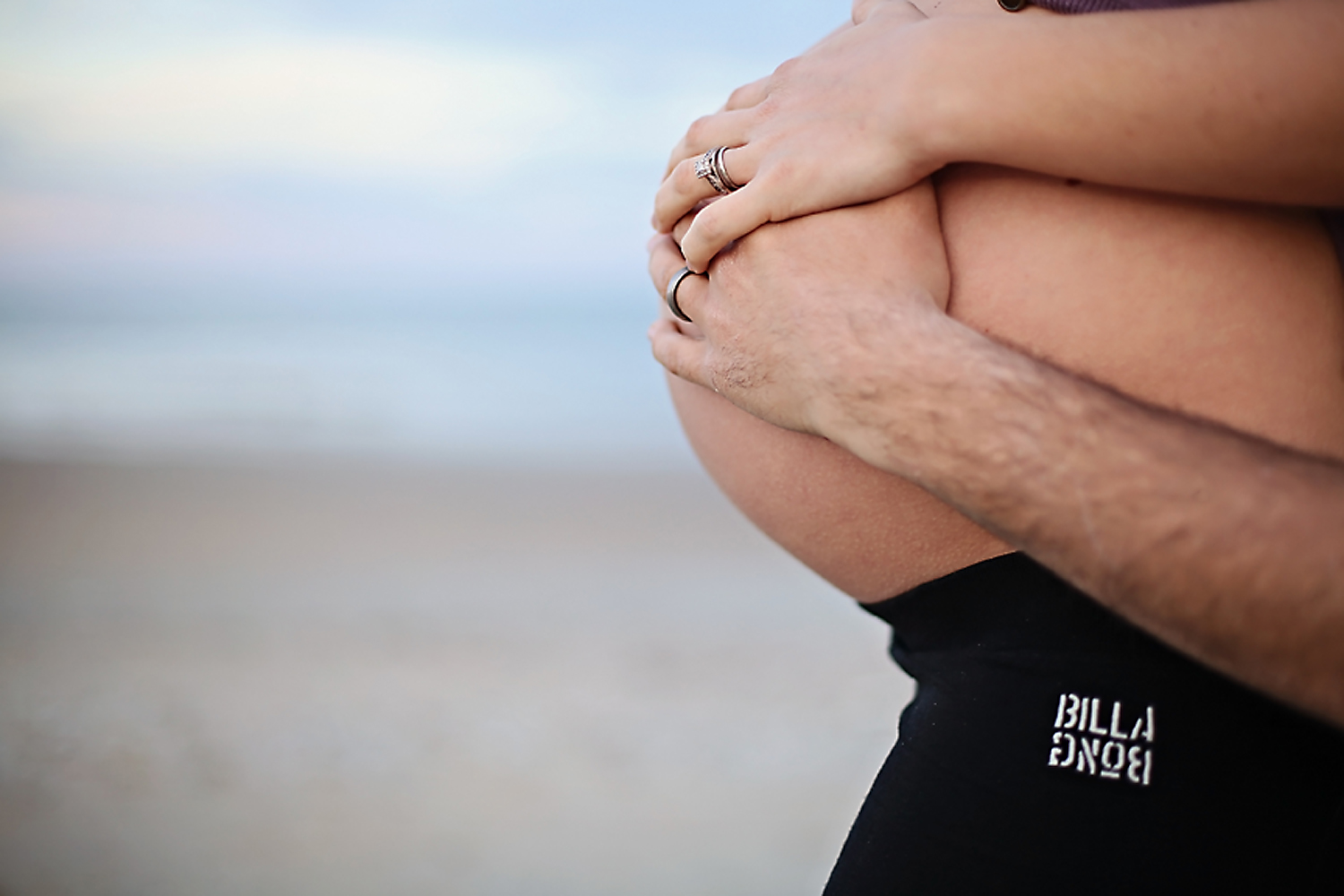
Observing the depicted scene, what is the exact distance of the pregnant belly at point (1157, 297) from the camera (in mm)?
728

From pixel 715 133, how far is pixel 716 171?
2.8 inches

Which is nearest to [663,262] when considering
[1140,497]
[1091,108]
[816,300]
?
[816,300]

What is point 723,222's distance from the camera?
2.63 ft

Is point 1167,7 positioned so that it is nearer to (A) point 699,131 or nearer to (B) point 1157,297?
(B) point 1157,297

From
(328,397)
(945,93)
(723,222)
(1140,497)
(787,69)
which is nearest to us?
(1140,497)

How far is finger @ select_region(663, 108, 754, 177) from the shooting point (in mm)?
891

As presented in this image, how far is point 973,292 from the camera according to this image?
783mm

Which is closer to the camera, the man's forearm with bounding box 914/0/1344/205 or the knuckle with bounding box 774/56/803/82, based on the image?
the man's forearm with bounding box 914/0/1344/205

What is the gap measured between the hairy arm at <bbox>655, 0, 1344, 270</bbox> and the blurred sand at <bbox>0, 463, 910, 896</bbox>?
6.38ft

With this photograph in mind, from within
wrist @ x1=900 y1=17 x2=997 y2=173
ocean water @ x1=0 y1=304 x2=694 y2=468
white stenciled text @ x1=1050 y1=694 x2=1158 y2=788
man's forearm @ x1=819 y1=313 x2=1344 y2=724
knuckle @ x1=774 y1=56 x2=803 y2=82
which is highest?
ocean water @ x1=0 y1=304 x2=694 y2=468

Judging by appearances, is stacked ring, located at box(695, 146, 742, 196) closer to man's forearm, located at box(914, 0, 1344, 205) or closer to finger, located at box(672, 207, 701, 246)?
finger, located at box(672, 207, 701, 246)

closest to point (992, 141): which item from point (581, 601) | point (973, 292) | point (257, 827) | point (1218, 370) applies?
point (973, 292)

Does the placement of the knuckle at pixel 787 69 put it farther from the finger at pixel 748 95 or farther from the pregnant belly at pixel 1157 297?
the pregnant belly at pixel 1157 297

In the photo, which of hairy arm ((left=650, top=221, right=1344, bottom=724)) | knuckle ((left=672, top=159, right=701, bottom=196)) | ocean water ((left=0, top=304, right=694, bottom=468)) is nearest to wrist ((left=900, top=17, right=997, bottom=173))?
hairy arm ((left=650, top=221, right=1344, bottom=724))
